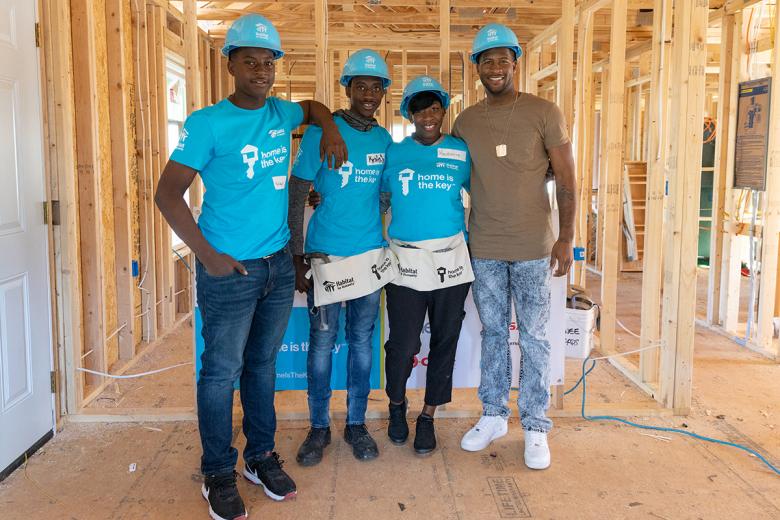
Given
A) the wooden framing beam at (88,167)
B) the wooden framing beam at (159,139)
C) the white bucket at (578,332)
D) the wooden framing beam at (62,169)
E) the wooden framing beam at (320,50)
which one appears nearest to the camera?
the wooden framing beam at (62,169)

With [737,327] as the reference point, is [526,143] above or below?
above


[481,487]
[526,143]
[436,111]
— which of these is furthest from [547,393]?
[436,111]

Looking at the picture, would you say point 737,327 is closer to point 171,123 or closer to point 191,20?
point 191,20

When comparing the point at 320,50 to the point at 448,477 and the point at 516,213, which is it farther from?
the point at 448,477

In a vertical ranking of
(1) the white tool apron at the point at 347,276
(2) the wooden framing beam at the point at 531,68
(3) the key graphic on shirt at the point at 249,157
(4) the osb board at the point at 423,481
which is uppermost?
(2) the wooden framing beam at the point at 531,68

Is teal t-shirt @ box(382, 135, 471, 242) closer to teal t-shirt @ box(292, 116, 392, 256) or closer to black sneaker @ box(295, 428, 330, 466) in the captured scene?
teal t-shirt @ box(292, 116, 392, 256)

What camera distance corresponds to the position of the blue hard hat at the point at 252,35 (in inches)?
91.5

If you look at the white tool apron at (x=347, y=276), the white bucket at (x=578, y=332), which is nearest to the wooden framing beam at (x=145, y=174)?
the white tool apron at (x=347, y=276)

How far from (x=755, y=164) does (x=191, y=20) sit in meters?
4.10

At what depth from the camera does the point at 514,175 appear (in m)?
2.81

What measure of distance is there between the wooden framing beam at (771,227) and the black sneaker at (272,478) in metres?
3.67

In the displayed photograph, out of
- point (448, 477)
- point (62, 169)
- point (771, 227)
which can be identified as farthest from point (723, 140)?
point (62, 169)

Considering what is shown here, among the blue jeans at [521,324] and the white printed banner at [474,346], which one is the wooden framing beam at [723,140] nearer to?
the white printed banner at [474,346]

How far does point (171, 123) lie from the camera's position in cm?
618
